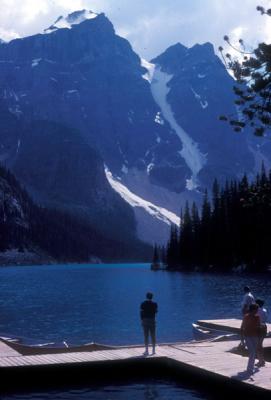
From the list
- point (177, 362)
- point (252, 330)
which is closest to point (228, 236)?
point (177, 362)

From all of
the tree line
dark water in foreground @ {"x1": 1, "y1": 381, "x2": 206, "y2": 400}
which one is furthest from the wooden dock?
the tree line

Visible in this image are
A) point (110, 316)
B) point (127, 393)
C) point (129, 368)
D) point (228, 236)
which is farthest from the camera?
point (228, 236)

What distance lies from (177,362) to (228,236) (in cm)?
13897

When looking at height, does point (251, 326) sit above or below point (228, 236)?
below

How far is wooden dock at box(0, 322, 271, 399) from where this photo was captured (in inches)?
916

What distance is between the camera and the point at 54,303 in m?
81.2

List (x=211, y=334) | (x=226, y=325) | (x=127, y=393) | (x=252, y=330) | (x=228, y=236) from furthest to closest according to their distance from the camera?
(x=228, y=236) → (x=226, y=325) → (x=211, y=334) → (x=127, y=393) → (x=252, y=330)

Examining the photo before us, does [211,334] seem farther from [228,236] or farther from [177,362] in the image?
[228,236]

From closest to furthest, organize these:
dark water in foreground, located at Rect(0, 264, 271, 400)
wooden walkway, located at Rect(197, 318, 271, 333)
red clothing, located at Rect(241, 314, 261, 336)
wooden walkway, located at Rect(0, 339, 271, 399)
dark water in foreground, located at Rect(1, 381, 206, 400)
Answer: wooden walkway, located at Rect(0, 339, 271, 399)
red clothing, located at Rect(241, 314, 261, 336)
dark water in foreground, located at Rect(1, 381, 206, 400)
dark water in foreground, located at Rect(0, 264, 271, 400)
wooden walkway, located at Rect(197, 318, 271, 333)

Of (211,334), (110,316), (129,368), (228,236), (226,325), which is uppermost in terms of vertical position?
(228,236)

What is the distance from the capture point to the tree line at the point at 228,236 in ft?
492

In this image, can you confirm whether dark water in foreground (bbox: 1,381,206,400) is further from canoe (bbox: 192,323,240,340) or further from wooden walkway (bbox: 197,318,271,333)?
wooden walkway (bbox: 197,318,271,333)

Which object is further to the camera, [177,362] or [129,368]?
[129,368]

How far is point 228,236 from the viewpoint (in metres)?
163
